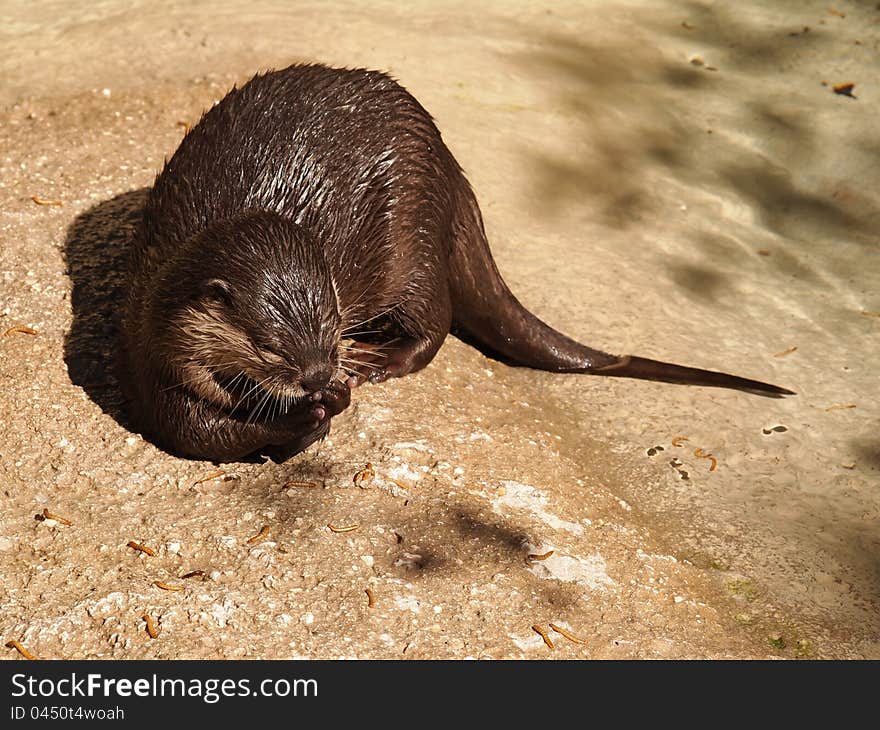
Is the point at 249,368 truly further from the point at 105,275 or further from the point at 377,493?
the point at 105,275

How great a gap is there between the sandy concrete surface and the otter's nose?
387 millimetres

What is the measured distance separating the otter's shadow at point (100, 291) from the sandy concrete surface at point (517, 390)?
0.01 meters

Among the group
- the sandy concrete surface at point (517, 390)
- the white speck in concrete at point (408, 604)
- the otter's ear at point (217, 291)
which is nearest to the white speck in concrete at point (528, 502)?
the sandy concrete surface at point (517, 390)

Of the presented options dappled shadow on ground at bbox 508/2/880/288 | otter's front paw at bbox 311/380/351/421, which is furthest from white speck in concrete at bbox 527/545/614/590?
dappled shadow on ground at bbox 508/2/880/288

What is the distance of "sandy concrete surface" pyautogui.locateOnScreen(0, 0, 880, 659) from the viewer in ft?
8.71

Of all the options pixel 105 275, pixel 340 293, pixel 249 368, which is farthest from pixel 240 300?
pixel 105 275

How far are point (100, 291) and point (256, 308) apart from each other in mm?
1136

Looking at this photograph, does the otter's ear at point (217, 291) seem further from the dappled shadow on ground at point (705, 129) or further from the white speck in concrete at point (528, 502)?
the dappled shadow on ground at point (705, 129)

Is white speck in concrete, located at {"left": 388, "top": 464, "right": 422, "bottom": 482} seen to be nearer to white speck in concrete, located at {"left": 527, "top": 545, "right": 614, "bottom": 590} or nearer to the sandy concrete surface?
the sandy concrete surface

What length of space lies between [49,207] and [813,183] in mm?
3420

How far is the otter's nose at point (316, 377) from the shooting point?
2670 millimetres

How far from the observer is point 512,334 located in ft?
12.0

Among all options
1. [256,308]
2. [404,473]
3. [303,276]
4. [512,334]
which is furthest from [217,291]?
[512,334]

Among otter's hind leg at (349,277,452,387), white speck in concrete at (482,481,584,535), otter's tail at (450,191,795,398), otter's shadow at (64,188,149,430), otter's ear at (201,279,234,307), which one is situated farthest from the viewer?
otter's tail at (450,191,795,398)
